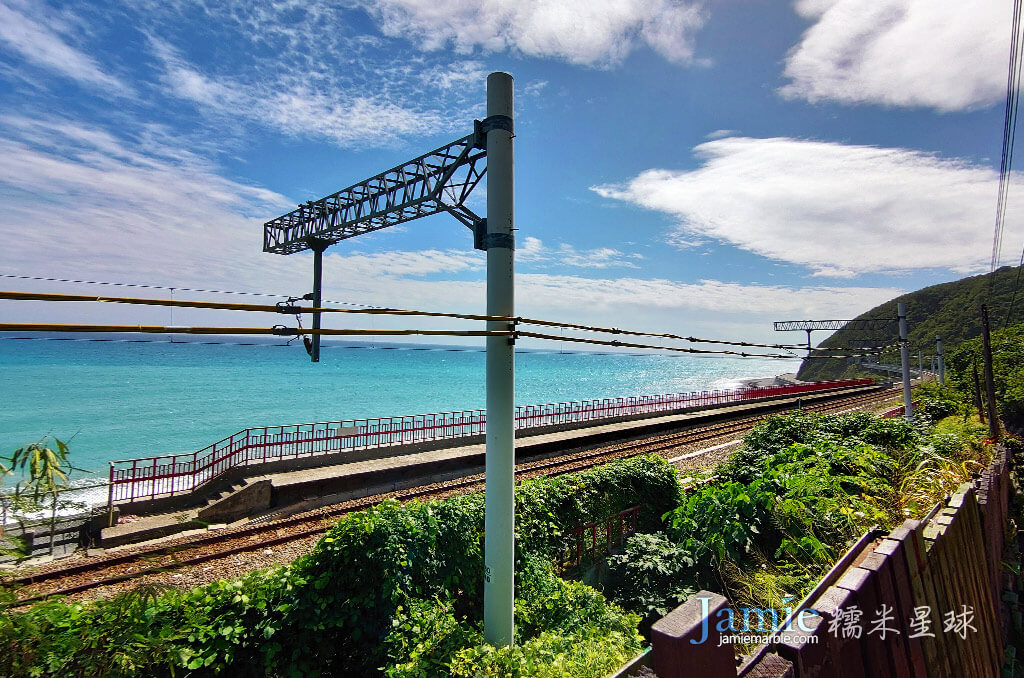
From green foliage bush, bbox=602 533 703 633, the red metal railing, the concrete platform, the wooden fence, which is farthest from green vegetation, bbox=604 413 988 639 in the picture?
the red metal railing

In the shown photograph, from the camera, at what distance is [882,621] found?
8.76 ft

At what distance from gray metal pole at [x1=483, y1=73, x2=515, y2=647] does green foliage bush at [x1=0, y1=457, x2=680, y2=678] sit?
1.52ft

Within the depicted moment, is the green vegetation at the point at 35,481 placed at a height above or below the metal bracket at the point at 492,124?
below

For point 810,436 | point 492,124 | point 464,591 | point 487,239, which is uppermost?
point 492,124

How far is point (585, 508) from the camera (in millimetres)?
8977

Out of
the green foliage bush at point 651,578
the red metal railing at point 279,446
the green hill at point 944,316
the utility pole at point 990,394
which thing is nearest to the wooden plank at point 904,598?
the green foliage bush at point 651,578

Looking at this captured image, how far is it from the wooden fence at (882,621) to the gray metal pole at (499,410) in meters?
2.41

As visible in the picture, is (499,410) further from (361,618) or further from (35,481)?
(35,481)

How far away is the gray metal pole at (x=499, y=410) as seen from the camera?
5000mm

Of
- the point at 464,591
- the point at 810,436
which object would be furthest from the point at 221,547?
the point at 810,436

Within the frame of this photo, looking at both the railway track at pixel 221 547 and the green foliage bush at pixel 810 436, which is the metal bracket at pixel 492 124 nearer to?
the railway track at pixel 221 547

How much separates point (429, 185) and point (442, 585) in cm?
952

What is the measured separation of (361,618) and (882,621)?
16.1 feet

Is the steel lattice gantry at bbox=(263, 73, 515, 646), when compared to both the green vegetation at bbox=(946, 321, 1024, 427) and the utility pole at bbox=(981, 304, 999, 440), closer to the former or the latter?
the utility pole at bbox=(981, 304, 999, 440)
